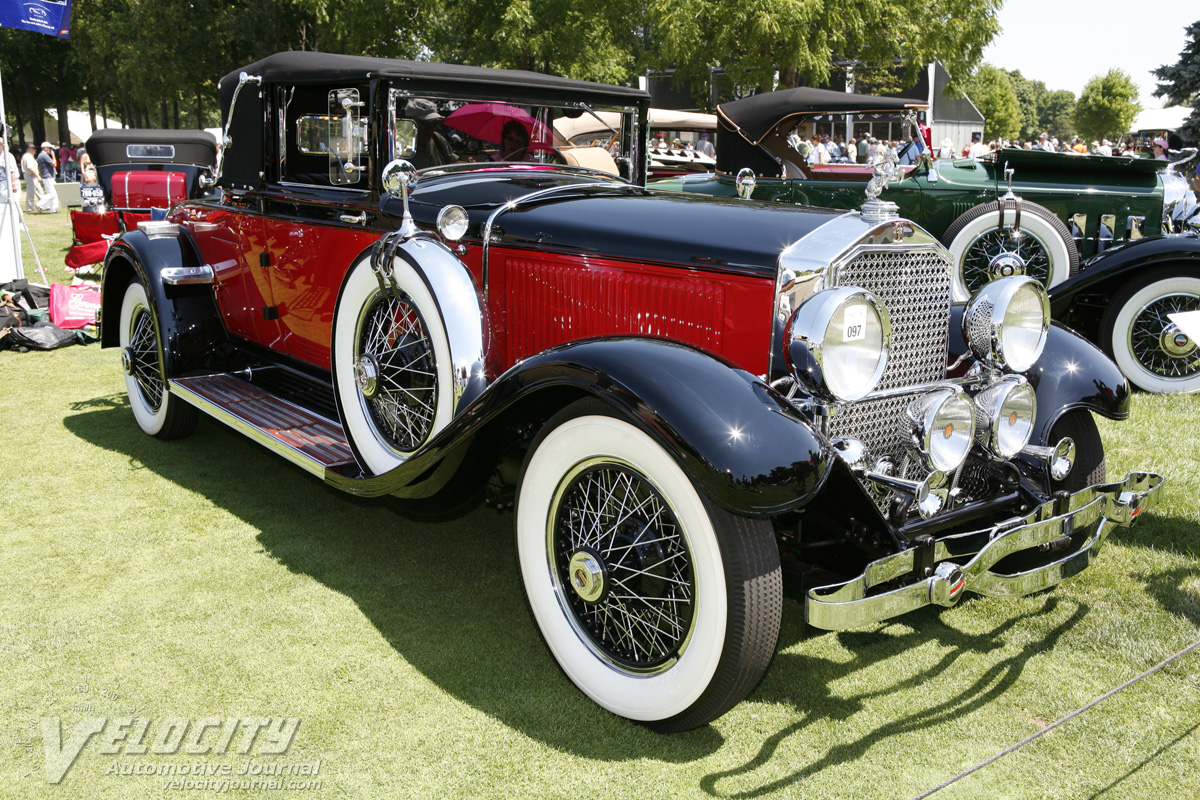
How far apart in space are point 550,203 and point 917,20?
65.7 ft

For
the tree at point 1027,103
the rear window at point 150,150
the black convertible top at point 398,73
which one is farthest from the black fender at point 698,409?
the tree at point 1027,103

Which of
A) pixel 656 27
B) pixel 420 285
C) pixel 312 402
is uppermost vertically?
pixel 656 27

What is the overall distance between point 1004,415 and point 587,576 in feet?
4.55

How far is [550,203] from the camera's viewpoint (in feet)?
11.3

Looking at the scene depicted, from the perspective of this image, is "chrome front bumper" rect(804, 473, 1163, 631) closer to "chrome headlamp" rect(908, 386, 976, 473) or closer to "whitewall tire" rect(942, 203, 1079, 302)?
"chrome headlamp" rect(908, 386, 976, 473)

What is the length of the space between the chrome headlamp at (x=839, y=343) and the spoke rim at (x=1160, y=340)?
4504mm

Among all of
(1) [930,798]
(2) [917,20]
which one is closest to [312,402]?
(1) [930,798]

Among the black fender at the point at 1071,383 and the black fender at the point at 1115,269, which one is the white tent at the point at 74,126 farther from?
the black fender at the point at 1071,383

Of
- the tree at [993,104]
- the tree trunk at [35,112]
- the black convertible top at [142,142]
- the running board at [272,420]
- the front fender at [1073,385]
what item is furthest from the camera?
the tree at [993,104]

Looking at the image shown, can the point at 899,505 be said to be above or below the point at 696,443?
below

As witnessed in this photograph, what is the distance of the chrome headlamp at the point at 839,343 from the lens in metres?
2.51

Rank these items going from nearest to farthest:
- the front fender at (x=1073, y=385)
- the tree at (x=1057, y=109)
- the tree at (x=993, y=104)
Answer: the front fender at (x=1073, y=385) → the tree at (x=993, y=104) → the tree at (x=1057, y=109)

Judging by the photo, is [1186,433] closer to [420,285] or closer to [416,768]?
[420,285]

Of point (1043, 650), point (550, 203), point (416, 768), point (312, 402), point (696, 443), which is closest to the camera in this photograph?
point (696, 443)
